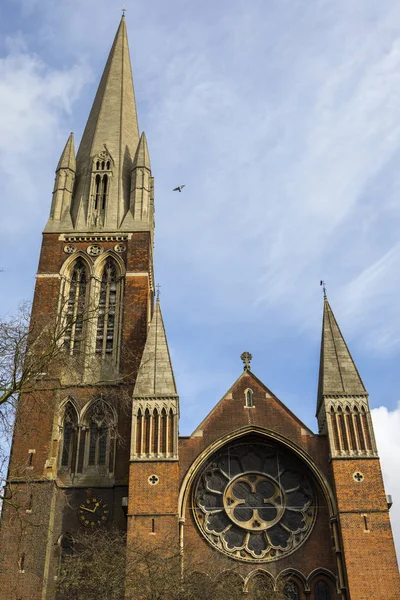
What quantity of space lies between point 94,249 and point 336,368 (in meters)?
11.8

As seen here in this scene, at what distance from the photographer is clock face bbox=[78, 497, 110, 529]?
24.1m

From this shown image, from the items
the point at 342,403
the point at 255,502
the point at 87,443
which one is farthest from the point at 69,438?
the point at 342,403

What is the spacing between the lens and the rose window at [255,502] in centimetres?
2339

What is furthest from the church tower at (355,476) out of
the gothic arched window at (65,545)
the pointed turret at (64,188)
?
the pointed turret at (64,188)

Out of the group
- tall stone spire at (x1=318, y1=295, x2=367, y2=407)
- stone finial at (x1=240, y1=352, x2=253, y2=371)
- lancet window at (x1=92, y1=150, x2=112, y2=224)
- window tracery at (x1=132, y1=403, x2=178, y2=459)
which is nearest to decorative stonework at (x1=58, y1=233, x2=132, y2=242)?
lancet window at (x1=92, y1=150, x2=112, y2=224)

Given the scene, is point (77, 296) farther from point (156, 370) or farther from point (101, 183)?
point (101, 183)

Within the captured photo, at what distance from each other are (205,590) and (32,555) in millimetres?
6374

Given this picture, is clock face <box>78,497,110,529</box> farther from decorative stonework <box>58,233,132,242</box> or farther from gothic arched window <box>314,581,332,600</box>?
decorative stonework <box>58,233,132,242</box>

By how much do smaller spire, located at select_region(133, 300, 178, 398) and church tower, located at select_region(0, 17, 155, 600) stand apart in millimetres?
→ 199

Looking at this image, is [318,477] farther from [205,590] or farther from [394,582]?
[205,590]

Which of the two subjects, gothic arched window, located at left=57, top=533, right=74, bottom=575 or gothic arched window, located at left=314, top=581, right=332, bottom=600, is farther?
gothic arched window, located at left=57, top=533, right=74, bottom=575

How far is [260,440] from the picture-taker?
25156mm

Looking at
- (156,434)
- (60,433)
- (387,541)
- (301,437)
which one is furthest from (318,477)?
(60,433)

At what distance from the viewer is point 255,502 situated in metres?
24.2
